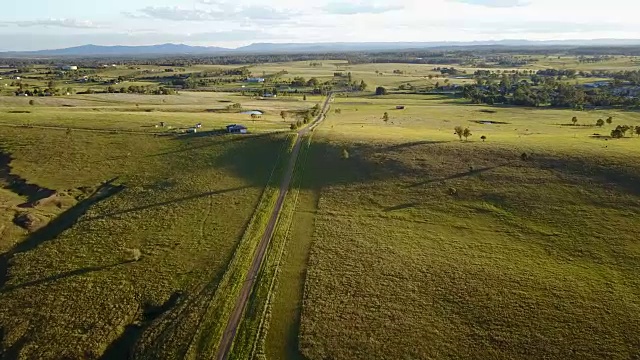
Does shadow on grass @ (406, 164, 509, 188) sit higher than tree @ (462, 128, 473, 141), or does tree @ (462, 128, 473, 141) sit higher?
tree @ (462, 128, 473, 141)

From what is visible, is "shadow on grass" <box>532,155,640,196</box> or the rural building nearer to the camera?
"shadow on grass" <box>532,155,640,196</box>

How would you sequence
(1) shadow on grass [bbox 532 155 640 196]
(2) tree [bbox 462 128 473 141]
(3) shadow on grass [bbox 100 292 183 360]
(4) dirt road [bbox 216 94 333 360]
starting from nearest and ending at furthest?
(4) dirt road [bbox 216 94 333 360], (3) shadow on grass [bbox 100 292 183 360], (1) shadow on grass [bbox 532 155 640 196], (2) tree [bbox 462 128 473 141]

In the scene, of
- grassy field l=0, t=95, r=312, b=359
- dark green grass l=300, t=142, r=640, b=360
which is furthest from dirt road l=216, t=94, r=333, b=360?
dark green grass l=300, t=142, r=640, b=360

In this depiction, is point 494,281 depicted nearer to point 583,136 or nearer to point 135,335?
point 135,335

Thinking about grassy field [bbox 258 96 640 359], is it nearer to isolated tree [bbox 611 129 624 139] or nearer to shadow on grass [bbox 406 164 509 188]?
shadow on grass [bbox 406 164 509 188]

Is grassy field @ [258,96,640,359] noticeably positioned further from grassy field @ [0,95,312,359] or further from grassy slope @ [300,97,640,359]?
grassy field @ [0,95,312,359]

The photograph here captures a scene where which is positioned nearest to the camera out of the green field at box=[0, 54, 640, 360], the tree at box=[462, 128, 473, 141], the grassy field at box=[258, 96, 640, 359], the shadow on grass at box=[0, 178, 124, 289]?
the grassy field at box=[258, 96, 640, 359]

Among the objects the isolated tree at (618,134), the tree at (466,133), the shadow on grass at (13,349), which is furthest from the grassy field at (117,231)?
the isolated tree at (618,134)

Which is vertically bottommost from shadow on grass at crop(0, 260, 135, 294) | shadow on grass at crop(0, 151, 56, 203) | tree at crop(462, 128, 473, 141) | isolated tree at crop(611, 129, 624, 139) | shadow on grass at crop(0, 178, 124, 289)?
shadow on grass at crop(0, 260, 135, 294)
